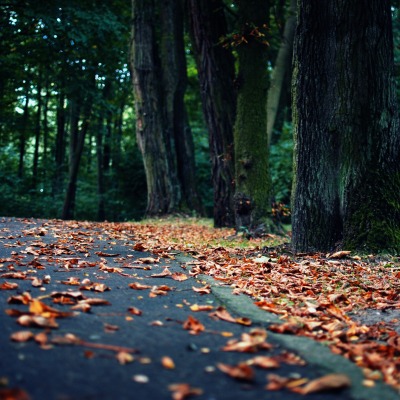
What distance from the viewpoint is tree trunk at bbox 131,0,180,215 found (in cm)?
1477

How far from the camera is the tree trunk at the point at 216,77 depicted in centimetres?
1073

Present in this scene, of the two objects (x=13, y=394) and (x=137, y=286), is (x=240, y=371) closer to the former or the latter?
(x=13, y=394)

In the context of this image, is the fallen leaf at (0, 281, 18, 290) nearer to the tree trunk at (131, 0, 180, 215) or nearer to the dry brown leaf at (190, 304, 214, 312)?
the dry brown leaf at (190, 304, 214, 312)

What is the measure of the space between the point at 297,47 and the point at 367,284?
3.27 m

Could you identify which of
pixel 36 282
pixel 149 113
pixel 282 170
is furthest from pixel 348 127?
pixel 282 170

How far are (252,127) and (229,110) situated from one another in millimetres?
1683

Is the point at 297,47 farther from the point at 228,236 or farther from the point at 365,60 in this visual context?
the point at 228,236

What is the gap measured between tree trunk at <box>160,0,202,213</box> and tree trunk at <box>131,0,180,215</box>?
0.87 m

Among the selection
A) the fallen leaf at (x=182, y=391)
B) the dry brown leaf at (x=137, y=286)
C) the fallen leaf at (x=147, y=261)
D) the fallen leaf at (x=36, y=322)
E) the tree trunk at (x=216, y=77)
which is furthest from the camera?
the tree trunk at (x=216, y=77)

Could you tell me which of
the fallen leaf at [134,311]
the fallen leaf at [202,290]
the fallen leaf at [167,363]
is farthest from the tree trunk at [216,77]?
the fallen leaf at [167,363]

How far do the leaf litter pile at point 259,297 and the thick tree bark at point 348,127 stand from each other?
436 millimetres

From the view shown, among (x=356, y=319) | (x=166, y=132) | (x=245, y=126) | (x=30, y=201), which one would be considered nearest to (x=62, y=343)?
(x=356, y=319)

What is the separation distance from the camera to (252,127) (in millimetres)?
9477

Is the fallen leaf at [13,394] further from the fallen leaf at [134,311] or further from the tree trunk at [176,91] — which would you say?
the tree trunk at [176,91]
